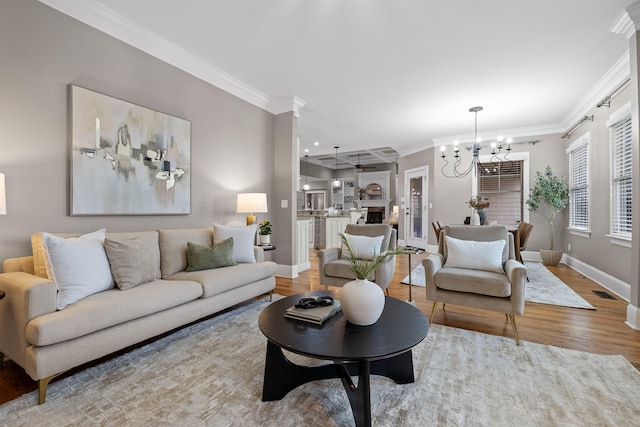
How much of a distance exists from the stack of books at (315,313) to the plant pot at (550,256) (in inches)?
219

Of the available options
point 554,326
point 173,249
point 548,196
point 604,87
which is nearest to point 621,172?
point 604,87

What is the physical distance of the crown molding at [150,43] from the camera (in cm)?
243

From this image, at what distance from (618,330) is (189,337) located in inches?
147

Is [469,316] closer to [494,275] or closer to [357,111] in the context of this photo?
[494,275]

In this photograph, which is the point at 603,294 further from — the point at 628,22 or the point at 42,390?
the point at 42,390

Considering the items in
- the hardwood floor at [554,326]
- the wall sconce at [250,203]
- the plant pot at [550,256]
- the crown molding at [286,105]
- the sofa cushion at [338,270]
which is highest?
the crown molding at [286,105]

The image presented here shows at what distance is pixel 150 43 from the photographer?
294 cm

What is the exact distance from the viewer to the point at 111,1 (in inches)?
96.3

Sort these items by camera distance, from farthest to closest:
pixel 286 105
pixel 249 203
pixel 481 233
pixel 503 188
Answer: pixel 503 188 → pixel 286 105 → pixel 249 203 → pixel 481 233

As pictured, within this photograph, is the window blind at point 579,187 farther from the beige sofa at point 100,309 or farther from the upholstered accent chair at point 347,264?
the beige sofa at point 100,309

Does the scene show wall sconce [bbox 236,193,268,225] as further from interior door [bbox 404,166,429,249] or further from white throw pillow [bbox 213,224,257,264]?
interior door [bbox 404,166,429,249]

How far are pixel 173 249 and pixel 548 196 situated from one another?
6437 mm

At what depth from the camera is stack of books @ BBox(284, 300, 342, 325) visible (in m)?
1.66

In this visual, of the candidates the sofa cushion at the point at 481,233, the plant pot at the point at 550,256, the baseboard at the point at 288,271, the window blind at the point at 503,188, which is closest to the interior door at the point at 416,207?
the window blind at the point at 503,188
